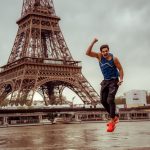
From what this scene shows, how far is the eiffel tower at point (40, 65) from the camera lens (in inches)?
2557

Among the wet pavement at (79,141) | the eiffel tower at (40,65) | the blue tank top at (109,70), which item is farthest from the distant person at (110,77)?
the eiffel tower at (40,65)

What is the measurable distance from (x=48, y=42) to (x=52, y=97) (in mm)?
10962

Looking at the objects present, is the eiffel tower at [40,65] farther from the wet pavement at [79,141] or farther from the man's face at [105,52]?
the man's face at [105,52]

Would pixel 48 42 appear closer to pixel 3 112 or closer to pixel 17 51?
pixel 17 51

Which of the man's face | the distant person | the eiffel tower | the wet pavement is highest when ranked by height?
the eiffel tower

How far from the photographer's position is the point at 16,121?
234 feet

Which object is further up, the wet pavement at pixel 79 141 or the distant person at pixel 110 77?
the distant person at pixel 110 77

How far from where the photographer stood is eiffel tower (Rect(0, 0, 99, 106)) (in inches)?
2557

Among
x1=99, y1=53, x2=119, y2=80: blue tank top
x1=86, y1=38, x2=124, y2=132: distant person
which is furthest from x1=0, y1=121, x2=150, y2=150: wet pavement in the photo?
x1=99, y1=53, x2=119, y2=80: blue tank top

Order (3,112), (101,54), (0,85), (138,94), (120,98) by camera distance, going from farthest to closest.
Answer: (120,98) → (138,94) → (0,85) → (3,112) → (101,54)

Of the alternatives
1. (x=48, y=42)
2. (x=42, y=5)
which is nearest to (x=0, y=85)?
(x=48, y=42)

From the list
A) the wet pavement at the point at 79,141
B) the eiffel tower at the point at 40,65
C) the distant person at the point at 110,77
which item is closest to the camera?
the distant person at the point at 110,77

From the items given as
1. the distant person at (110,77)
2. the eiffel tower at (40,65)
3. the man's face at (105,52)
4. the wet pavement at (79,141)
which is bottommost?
the wet pavement at (79,141)

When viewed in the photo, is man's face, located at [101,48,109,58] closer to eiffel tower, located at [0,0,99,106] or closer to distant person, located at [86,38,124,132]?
distant person, located at [86,38,124,132]
